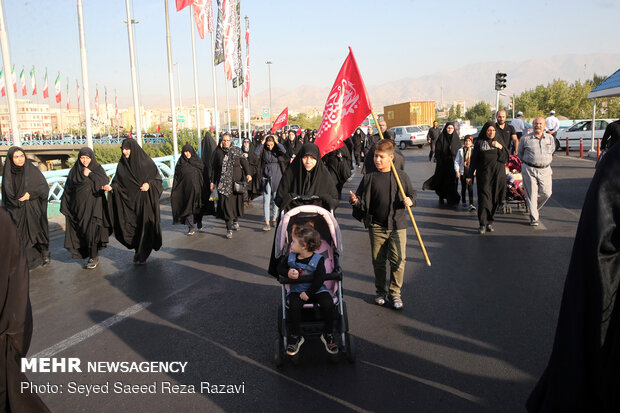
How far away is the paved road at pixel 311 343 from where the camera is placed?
3809mm

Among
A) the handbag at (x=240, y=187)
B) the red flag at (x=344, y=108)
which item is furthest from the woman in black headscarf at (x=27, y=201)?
the red flag at (x=344, y=108)

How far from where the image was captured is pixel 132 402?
12.5 ft

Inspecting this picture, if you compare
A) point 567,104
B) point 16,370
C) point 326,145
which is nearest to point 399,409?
point 16,370

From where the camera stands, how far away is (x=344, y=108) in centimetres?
623

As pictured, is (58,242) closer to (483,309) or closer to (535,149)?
(483,309)

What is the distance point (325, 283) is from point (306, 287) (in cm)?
25

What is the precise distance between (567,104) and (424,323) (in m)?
63.1

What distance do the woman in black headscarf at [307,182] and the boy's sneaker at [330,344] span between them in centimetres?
154

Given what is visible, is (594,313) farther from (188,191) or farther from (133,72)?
(133,72)

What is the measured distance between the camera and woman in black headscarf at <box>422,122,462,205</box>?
11.8 meters

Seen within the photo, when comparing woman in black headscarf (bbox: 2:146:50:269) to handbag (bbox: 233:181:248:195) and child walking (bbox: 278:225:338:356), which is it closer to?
handbag (bbox: 233:181:248:195)

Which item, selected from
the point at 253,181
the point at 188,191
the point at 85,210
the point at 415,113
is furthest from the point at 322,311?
the point at 415,113

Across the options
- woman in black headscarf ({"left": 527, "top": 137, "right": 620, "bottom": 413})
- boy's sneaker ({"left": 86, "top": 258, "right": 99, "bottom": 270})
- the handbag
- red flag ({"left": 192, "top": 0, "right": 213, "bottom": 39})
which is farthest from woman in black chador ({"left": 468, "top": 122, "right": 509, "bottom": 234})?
red flag ({"left": 192, "top": 0, "right": 213, "bottom": 39})

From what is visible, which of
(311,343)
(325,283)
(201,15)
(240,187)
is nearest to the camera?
(325,283)
